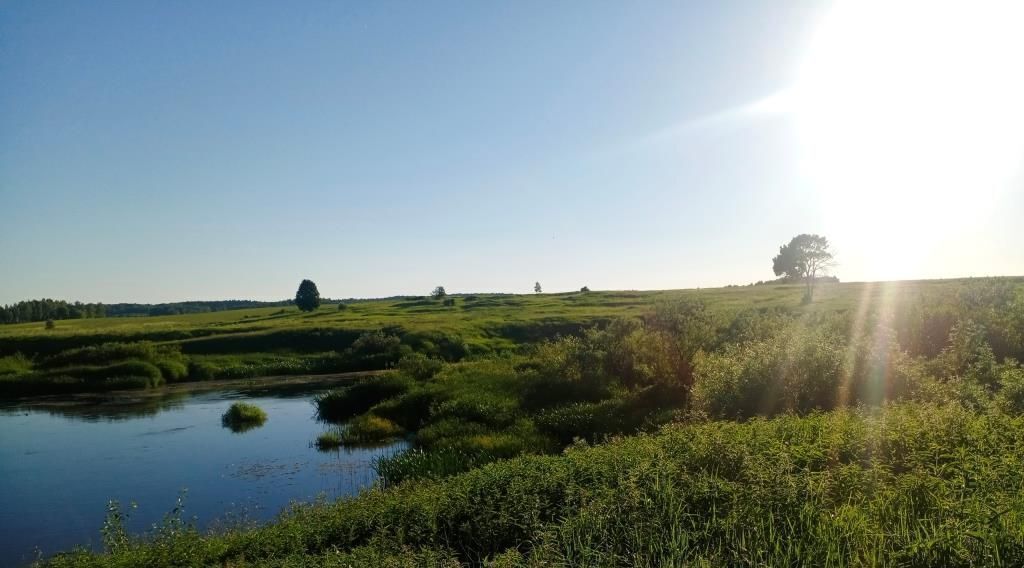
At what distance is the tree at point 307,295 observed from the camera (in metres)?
108

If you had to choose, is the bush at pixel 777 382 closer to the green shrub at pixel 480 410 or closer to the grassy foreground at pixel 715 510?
the grassy foreground at pixel 715 510

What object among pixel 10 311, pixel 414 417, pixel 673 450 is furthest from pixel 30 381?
pixel 10 311

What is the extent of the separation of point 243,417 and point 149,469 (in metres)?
8.50

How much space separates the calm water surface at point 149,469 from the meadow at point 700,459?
2083 mm

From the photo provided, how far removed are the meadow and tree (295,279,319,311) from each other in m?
80.8

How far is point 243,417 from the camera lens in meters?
30.9

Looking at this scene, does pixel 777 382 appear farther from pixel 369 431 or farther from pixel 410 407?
pixel 410 407

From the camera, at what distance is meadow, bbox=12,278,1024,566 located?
25.2 ft

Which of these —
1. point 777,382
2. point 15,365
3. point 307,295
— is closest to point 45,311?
point 307,295

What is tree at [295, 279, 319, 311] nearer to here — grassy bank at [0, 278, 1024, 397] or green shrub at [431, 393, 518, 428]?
grassy bank at [0, 278, 1024, 397]

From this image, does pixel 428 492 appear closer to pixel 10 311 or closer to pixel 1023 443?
pixel 1023 443

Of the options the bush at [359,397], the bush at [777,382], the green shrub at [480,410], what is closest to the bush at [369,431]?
the green shrub at [480,410]

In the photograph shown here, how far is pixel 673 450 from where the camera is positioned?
11125mm

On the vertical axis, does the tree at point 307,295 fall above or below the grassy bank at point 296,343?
above
